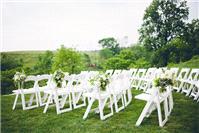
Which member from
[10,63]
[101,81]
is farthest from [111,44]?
[101,81]

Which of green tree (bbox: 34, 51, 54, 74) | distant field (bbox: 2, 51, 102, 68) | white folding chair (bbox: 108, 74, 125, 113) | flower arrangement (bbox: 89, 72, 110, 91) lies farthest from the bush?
flower arrangement (bbox: 89, 72, 110, 91)

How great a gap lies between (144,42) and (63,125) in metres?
5.26

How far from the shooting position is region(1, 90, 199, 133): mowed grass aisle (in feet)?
11.2

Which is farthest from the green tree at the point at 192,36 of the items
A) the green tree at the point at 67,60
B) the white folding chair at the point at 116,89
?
the green tree at the point at 67,60

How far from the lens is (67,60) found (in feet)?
39.9

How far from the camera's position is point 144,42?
832 cm

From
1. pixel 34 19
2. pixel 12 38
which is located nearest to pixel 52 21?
pixel 34 19

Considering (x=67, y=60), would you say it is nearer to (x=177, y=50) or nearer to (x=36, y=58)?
(x=36, y=58)

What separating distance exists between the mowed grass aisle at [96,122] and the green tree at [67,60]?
6239 mm

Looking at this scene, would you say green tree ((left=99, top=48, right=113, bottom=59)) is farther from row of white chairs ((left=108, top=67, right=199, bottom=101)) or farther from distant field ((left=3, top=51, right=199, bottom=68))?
row of white chairs ((left=108, top=67, right=199, bottom=101))

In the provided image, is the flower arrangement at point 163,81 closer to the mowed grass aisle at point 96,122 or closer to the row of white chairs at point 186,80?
the mowed grass aisle at point 96,122

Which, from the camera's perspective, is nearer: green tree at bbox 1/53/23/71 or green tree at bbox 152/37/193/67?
green tree at bbox 152/37/193/67

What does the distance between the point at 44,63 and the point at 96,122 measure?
6.97 meters

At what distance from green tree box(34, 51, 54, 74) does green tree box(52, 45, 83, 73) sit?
28cm
